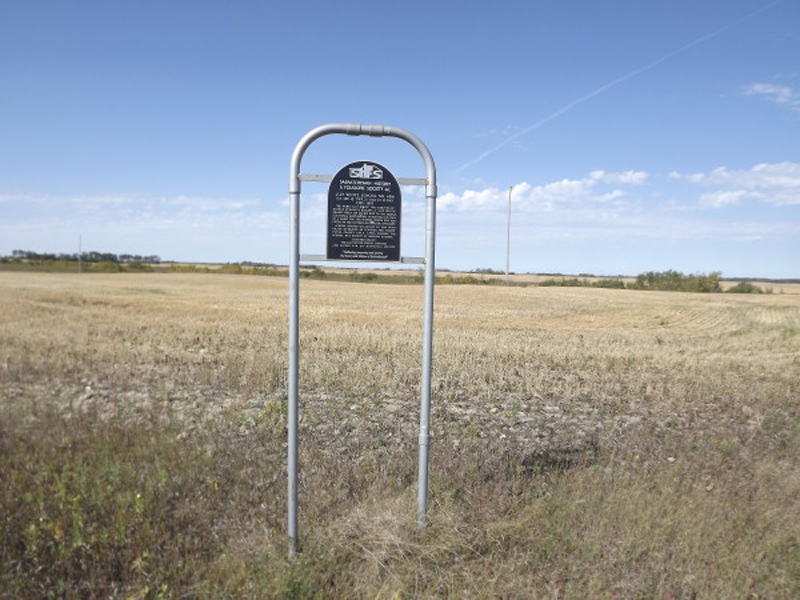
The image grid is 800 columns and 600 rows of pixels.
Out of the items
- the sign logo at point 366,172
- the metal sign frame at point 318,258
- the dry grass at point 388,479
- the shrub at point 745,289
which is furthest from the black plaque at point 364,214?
the shrub at point 745,289

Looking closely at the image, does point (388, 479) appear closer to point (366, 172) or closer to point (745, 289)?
point (366, 172)

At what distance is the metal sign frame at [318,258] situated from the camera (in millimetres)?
4289

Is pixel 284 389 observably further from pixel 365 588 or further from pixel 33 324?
pixel 33 324

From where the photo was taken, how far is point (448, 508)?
15.4 ft

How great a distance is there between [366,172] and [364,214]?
354 mm

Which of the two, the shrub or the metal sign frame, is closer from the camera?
the metal sign frame

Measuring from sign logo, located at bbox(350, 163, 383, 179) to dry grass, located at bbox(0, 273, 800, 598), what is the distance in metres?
2.84

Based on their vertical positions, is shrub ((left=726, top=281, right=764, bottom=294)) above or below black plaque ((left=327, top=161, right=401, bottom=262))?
below

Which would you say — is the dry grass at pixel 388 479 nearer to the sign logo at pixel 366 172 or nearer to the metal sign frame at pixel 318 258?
the metal sign frame at pixel 318 258

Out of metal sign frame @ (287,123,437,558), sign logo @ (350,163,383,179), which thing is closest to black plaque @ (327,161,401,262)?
sign logo @ (350,163,383,179)

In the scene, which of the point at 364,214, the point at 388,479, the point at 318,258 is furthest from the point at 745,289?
the point at 318,258

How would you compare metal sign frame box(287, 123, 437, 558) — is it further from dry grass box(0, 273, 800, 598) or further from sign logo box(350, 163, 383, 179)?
dry grass box(0, 273, 800, 598)

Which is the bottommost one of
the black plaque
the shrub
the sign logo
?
the shrub

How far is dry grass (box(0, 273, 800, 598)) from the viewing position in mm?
3846
